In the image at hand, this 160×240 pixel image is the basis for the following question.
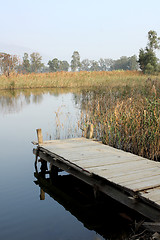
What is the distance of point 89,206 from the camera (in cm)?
444

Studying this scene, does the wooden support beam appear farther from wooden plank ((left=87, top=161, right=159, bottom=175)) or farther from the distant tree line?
the distant tree line

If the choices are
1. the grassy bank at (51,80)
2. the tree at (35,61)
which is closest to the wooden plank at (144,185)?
the grassy bank at (51,80)

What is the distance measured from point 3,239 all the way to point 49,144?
2330 millimetres

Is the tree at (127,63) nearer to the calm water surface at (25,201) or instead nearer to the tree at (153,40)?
the tree at (153,40)

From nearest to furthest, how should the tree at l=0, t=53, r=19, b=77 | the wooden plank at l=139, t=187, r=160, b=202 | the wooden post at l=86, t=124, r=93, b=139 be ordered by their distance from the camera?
the wooden plank at l=139, t=187, r=160, b=202, the wooden post at l=86, t=124, r=93, b=139, the tree at l=0, t=53, r=19, b=77

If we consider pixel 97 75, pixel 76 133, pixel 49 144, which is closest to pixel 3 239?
pixel 49 144

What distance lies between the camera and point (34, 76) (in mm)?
25156

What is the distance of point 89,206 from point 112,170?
2.43ft

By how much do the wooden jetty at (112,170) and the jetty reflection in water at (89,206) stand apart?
0.27 m

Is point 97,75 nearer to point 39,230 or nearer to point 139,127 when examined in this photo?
point 139,127

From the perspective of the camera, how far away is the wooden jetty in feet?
10.6

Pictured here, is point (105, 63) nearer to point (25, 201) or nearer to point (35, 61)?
point (35, 61)

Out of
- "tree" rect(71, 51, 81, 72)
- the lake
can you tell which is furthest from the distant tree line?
the lake

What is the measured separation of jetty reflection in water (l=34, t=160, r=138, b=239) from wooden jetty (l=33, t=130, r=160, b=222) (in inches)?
10.6
